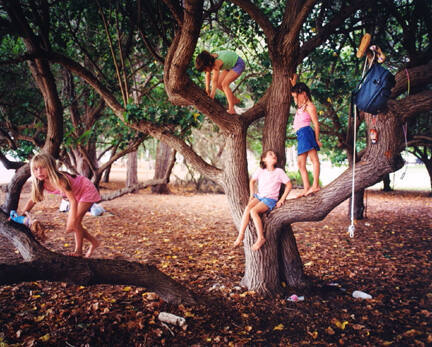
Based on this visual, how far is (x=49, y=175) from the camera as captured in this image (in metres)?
3.45

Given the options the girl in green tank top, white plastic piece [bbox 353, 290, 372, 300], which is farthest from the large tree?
white plastic piece [bbox 353, 290, 372, 300]

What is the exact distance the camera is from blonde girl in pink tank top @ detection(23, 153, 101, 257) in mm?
3434

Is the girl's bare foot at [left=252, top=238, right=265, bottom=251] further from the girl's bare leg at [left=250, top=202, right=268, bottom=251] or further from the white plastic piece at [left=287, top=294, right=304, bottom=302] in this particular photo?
the white plastic piece at [left=287, top=294, right=304, bottom=302]

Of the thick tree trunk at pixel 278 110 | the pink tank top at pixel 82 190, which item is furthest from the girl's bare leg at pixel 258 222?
the pink tank top at pixel 82 190

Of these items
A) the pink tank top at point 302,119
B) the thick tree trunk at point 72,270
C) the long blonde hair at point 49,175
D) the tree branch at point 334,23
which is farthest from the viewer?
the tree branch at point 334,23

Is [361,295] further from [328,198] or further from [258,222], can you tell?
[258,222]

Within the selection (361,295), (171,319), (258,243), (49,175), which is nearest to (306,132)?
(258,243)

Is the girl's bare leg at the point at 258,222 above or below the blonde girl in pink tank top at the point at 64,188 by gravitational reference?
below

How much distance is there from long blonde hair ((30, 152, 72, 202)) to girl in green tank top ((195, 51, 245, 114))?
2158 mm

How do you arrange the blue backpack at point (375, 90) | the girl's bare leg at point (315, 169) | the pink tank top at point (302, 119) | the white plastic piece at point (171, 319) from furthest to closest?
the pink tank top at point (302, 119), the girl's bare leg at point (315, 169), the white plastic piece at point (171, 319), the blue backpack at point (375, 90)

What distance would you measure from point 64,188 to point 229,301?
2.45 m

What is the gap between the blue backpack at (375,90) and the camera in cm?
299

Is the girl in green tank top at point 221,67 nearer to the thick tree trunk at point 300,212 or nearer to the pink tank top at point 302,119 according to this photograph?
the pink tank top at point 302,119

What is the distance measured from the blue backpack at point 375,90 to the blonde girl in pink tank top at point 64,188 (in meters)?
3.36
